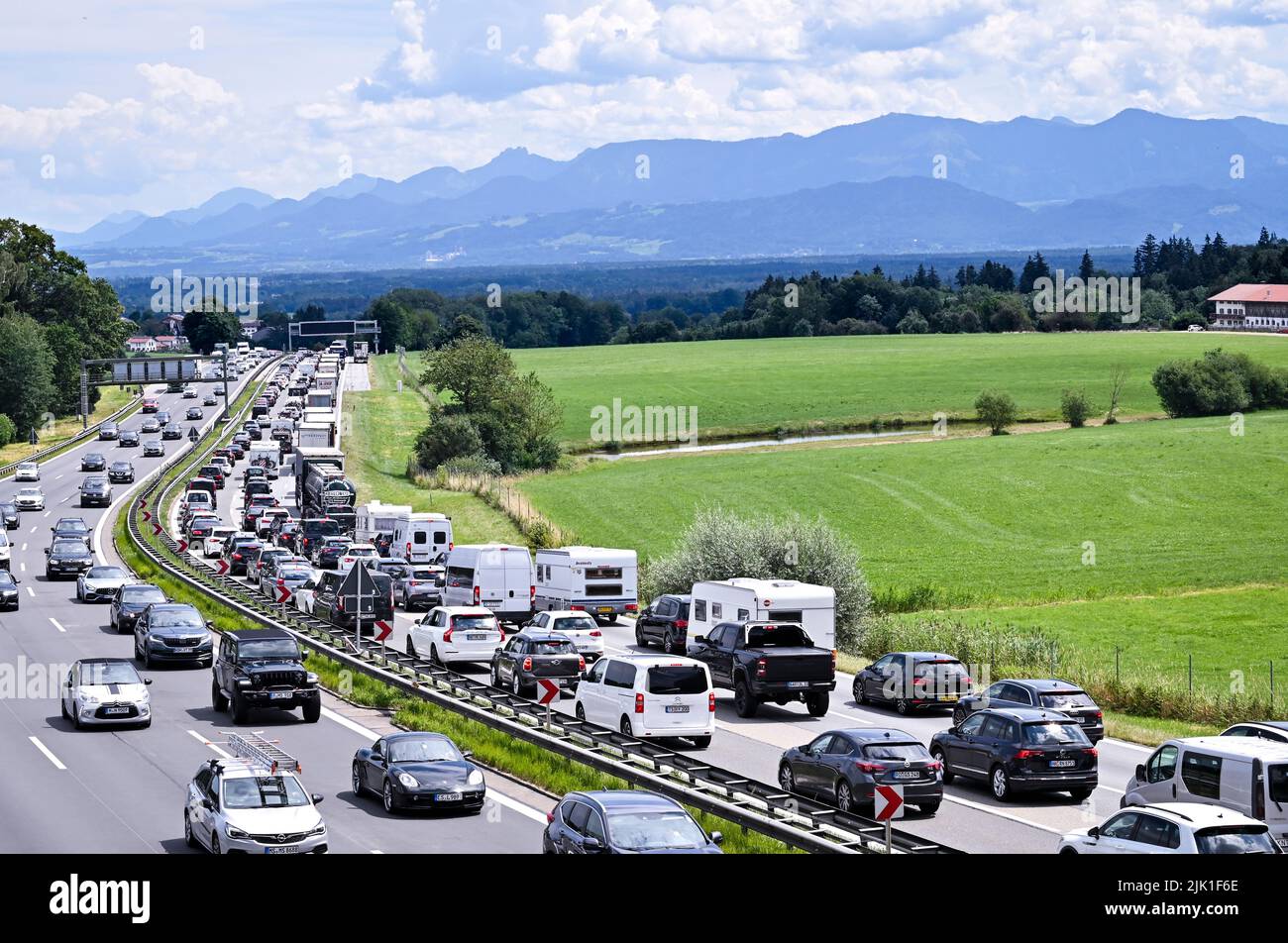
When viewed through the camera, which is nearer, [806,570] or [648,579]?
[806,570]

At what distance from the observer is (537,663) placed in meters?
36.2

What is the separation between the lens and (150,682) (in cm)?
3844

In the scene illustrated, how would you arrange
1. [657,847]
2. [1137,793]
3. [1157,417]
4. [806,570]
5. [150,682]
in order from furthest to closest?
[1157,417] < [806,570] < [150,682] < [1137,793] < [657,847]

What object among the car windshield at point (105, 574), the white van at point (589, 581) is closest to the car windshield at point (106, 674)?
the white van at point (589, 581)

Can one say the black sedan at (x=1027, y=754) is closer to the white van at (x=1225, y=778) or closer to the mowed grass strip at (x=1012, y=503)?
the white van at (x=1225, y=778)

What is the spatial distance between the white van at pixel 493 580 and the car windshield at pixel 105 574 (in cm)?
1368

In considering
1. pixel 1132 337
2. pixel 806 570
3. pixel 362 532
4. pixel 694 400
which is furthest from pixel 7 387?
pixel 1132 337

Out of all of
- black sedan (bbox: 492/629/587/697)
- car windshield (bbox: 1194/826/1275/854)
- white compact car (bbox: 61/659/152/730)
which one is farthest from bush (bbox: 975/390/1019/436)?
car windshield (bbox: 1194/826/1275/854)

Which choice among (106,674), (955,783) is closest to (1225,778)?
(955,783)

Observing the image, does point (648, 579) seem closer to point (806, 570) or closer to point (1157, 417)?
point (806, 570)

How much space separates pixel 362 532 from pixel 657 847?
180 feet

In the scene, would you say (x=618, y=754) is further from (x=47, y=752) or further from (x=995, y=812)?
(x=47, y=752)

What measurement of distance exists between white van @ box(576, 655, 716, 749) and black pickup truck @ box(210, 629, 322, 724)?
22.0ft

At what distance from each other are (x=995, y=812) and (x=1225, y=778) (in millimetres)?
4539
